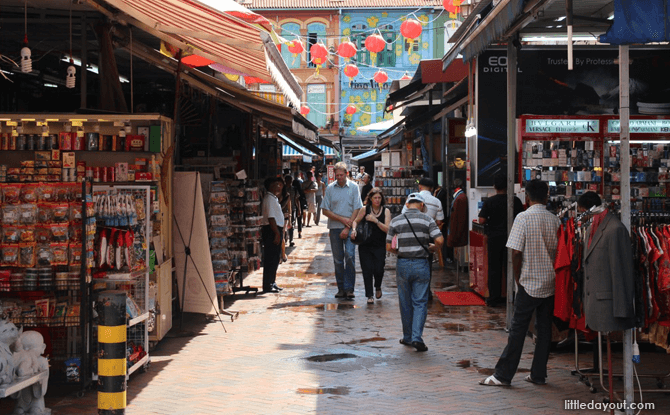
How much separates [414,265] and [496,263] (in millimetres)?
3291

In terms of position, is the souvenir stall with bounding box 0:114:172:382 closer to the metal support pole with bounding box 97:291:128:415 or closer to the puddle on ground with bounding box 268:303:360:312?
the metal support pole with bounding box 97:291:128:415

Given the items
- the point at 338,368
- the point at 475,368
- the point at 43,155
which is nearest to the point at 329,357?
the point at 338,368

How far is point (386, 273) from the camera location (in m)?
16.0

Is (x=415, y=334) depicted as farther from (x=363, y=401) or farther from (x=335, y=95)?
(x=335, y=95)

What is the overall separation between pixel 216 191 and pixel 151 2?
4.26m

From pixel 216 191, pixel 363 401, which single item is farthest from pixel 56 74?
pixel 363 401

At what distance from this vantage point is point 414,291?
28.5 ft

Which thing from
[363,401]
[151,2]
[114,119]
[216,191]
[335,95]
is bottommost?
[363,401]

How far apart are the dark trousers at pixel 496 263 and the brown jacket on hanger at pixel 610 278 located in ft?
18.1

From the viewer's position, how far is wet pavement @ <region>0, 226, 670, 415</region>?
21.4 feet

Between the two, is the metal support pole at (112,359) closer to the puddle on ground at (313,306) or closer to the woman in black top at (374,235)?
the puddle on ground at (313,306)

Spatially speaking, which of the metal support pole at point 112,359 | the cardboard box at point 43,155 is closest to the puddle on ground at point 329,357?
the metal support pole at point 112,359

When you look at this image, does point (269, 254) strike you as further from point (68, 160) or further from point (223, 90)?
point (68, 160)
